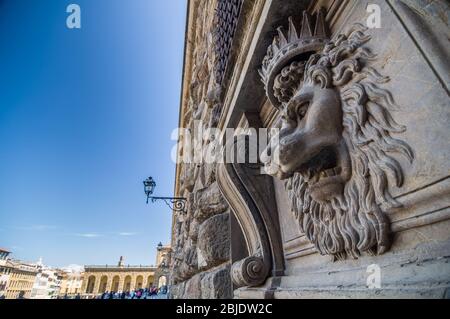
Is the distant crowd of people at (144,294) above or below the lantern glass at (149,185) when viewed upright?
below

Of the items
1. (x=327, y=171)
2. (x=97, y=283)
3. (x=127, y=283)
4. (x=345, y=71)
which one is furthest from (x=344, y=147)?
(x=97, y=283)

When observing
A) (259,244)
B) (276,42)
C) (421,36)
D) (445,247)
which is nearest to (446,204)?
(445,247)

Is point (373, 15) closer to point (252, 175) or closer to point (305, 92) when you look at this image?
point (305, 92)

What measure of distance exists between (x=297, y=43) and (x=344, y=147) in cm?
41

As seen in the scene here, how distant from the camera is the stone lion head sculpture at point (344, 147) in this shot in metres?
0.58

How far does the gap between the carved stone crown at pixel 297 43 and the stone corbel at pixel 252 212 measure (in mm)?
594

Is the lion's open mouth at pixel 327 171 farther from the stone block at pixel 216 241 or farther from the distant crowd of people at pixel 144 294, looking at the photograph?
the distant crowd of people at pixel 144 294

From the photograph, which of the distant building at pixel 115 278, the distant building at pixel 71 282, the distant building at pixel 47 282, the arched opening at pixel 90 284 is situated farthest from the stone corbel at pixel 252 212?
the distant building at pixel 71 282

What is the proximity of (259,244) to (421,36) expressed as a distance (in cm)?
108

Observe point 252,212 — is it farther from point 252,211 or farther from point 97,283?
point 97,283

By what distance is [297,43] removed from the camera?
82 cm

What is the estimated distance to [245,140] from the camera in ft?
4.65

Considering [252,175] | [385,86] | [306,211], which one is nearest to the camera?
[385,86]

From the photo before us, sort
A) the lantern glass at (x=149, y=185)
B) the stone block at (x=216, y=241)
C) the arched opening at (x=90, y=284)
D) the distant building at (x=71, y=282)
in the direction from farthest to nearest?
the arched opening at (x=90, y=284) → the distant building at (x=71, y=282) → the lantern glass at (x=149, y=185) → the stone block at (x=216, y=241)
